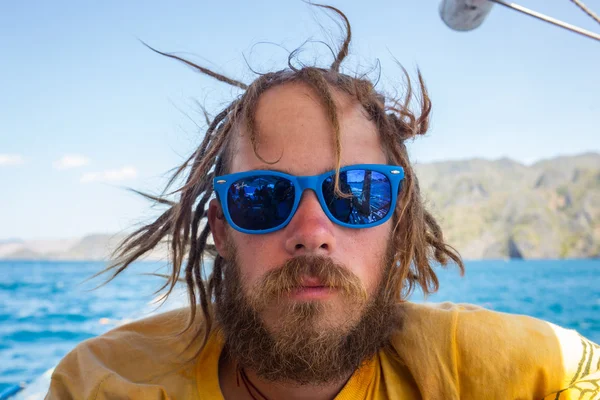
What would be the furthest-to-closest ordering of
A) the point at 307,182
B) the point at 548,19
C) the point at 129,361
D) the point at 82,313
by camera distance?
the point at 82,313 → the point at 548,19 → the point at 129,361 → the point at 307,182

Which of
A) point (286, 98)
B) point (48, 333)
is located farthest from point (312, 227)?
point (48, 333)

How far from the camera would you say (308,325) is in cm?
142

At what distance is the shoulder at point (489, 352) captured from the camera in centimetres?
128

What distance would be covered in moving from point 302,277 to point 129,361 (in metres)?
0.72

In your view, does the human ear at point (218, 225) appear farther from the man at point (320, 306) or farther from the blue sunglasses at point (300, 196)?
the blue sunglasses at point (300, 196)

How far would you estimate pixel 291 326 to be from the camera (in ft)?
4.71

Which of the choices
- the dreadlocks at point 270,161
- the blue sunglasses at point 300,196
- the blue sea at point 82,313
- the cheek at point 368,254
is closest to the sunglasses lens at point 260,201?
the blue sunglasses at point 300,196

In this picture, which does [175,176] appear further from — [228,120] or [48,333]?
[48,333]

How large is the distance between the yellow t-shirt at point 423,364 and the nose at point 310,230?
43 centimetres

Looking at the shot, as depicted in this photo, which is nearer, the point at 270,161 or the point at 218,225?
the point at 270,161

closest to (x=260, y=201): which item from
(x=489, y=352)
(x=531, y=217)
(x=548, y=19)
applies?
(x=489, y=352)

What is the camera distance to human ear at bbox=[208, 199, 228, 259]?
→ 1826mm

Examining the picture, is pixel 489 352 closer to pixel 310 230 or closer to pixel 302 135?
pixel 310 230

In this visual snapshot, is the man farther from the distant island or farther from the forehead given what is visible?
the distant island
